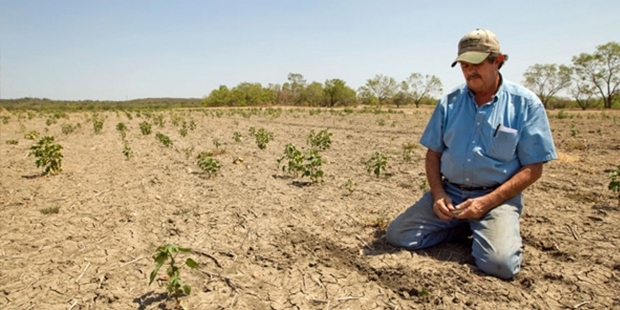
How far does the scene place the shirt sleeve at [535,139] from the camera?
2.83 meters

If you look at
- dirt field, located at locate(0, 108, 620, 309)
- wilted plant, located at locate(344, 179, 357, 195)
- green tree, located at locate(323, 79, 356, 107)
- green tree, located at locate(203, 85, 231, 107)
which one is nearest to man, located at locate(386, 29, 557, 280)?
dirt field, located at locate(0, 108, 620, 309)

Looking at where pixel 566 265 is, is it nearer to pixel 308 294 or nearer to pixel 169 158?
pixel 308 294

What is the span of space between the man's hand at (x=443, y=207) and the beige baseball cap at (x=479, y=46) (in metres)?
1.08

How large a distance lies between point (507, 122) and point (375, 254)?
148 cm

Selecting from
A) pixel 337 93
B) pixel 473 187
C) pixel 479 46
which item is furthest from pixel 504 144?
pixel 337 93

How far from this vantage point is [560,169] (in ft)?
22.5

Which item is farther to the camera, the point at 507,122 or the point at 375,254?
the point at 375,254

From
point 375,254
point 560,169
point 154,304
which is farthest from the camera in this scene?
point 560,169

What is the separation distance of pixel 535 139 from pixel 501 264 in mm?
953

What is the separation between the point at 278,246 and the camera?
3.49 metres

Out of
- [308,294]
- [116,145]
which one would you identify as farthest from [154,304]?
[116,145]

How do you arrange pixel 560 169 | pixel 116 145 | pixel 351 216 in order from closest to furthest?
pixel 351 216 → pixel 560 169 → pixel 116 145

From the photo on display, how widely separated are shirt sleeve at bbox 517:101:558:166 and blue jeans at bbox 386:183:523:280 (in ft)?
1.27

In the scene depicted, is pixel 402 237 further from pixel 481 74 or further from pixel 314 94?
pixel 314 94
